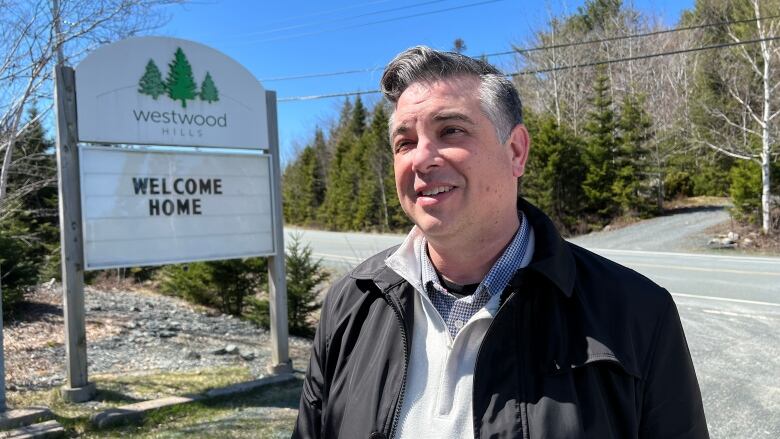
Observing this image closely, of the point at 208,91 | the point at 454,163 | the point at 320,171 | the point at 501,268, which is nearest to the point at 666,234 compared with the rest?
the point at 208,91

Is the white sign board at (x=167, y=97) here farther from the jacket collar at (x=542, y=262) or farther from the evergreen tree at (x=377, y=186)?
the evergreen tree at (x=377, y=186)

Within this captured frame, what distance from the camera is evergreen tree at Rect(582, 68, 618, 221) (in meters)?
25.4

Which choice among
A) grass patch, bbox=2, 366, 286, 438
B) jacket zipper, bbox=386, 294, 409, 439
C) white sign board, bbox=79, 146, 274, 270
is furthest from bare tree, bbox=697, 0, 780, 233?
A: jacket zipper, bbox=386, 294, 409, 439

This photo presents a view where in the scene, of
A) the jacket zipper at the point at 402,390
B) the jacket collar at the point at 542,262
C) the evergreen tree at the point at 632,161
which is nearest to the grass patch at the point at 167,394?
the jacket collar at the point at 542,262

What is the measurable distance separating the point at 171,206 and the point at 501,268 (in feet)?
15.7

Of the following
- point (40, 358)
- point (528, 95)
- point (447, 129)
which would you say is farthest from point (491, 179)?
point (528, 95)

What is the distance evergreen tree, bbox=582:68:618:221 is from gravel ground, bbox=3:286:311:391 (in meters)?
19.7

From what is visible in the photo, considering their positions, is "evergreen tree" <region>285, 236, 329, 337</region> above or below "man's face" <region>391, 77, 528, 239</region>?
below

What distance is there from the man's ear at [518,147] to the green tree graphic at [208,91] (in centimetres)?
485

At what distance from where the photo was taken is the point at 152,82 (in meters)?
5.64

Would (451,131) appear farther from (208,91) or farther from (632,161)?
(632,161)

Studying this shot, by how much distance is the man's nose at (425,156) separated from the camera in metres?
1.71

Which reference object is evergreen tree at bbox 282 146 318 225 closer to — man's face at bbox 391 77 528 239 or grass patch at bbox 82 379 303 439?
grass patch at bbox 82 379 303 439

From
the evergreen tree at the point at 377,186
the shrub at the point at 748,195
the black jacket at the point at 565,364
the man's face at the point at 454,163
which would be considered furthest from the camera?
the evergreen tree at the point at 377,186
